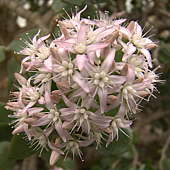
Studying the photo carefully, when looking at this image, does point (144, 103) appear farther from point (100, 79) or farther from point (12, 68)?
point (100, 79)

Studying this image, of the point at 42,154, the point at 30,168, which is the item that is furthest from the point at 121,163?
the point at 42,154

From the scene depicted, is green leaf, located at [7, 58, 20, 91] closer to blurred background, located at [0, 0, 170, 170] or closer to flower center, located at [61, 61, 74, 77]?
blurred background, located at [0, 0, 170, 170]

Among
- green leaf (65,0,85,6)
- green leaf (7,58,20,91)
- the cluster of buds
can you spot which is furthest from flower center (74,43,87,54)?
green leaf (7,58,20,91)

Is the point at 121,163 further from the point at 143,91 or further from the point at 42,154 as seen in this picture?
the point at 143,91

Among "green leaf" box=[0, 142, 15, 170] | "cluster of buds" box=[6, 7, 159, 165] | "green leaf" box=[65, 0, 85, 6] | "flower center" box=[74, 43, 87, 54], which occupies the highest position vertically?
"green leaf" box=[65, 0, 85, 6]

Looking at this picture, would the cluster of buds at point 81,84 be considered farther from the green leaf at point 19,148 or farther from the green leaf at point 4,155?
the green leaf at point 4,155
